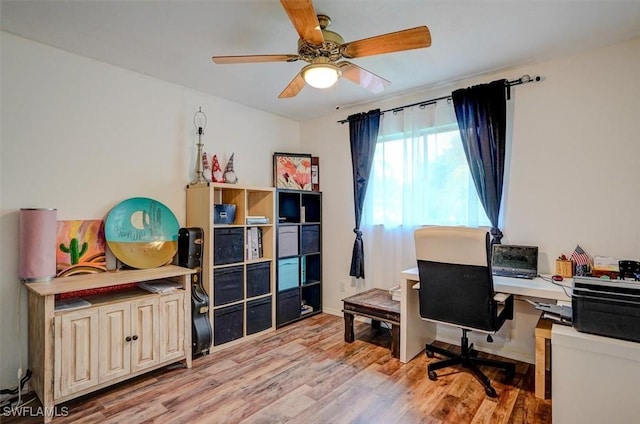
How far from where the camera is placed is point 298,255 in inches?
147

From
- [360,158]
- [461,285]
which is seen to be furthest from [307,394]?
[360,158]

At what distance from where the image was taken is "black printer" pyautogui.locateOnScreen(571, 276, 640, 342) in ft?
5.06

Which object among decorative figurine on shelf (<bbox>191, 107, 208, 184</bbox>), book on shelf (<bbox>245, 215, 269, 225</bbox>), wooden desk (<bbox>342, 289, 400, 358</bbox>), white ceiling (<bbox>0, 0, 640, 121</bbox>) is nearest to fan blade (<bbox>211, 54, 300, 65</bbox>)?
white ceiling (<bbox>0, 0, 640, 121</bbox>)

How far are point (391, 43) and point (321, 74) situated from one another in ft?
1.53

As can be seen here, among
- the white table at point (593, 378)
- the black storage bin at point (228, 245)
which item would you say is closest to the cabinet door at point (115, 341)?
the black storage bin at point (228, 245)

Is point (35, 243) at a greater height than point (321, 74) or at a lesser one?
lesser

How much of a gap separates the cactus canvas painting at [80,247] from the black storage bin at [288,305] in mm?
1707

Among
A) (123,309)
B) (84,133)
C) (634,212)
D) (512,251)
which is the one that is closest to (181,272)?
(123,309)

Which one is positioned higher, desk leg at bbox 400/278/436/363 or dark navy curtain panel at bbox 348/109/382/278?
dark navy curtain panel at bbox 348/109/382/278

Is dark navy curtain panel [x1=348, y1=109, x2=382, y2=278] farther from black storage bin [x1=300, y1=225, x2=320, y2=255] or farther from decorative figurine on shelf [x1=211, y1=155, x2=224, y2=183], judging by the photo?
decorative figurine on shelf [x1=211, y1=155, x2=224, y2=183]

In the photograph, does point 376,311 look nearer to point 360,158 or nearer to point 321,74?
point 360,158

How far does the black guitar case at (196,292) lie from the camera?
2.73 metres

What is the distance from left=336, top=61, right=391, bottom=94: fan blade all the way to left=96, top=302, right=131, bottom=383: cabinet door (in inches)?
88.7

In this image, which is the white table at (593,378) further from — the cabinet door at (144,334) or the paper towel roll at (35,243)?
the paper towel roll at (35,243)
